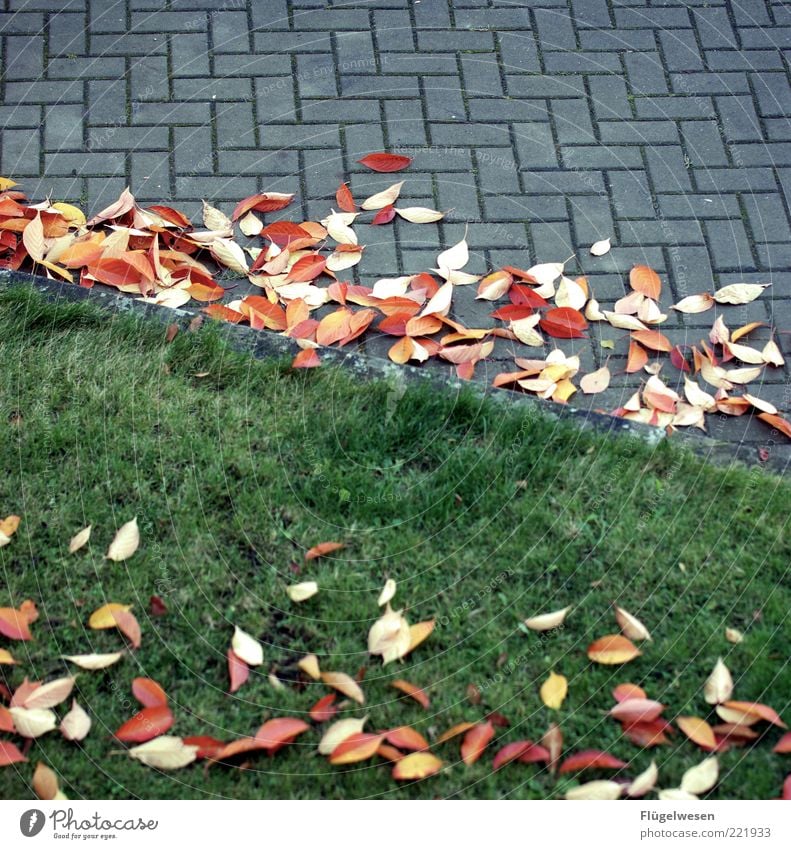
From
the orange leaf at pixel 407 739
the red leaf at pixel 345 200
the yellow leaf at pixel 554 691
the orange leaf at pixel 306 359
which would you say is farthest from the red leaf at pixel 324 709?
the red leaf at pixel 345 200

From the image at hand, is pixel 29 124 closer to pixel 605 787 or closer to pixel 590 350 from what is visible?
pixel 590 350

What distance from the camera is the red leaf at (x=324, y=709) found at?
2.49 meters

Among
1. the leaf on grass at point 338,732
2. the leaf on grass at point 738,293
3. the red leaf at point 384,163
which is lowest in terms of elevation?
the leaf on grass at point 338,732

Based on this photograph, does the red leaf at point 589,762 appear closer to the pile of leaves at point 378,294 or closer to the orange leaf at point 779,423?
the pile of leaves at point 378,294

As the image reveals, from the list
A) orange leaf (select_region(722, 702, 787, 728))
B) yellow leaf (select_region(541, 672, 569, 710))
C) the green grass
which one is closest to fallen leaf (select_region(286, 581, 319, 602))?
the green grass

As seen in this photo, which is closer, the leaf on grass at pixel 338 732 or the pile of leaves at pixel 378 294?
the leaf on grass at pixel 338 732

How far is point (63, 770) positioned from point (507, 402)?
5.25ft

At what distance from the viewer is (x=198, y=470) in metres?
2.96

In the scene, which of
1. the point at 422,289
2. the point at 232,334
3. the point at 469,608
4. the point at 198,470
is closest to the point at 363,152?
the point at 422,289

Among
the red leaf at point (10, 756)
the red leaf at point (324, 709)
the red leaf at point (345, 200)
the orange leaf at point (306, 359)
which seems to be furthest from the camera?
the red leaf at point (345, 200)

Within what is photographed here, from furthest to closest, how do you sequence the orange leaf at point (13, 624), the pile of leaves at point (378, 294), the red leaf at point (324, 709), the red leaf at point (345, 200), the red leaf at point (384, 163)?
the red leaf at point (384, 163) < the red leaf at point (345, 200) < the pile of leaves at point (378, 294) < the orange leaf at point (13, 624) < the red leaf at point (324, 709)

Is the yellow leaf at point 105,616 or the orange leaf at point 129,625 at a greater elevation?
the yellow leaf at point 105,616

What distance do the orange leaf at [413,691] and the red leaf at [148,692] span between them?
0.56m

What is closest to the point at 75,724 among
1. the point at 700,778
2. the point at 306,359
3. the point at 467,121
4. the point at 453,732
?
the point at 453,732
